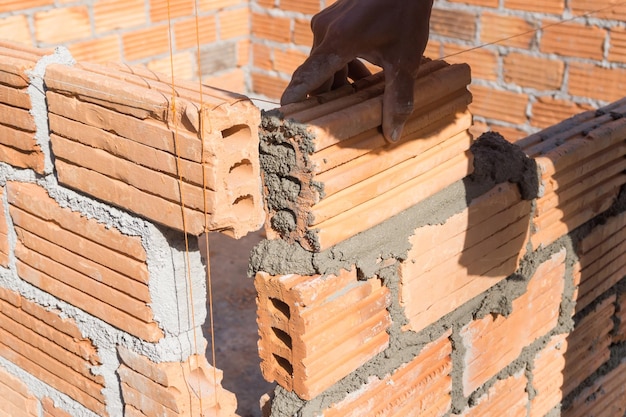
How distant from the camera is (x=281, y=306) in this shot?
1.90m

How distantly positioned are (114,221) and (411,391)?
0.99 metres

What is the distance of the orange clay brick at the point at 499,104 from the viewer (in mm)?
5191

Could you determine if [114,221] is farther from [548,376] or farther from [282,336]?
[548,376]

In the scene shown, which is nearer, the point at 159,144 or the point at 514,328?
the point at 159,144

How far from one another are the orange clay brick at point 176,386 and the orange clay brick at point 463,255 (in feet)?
1.84

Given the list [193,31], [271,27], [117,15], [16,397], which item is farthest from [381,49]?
[271,27]

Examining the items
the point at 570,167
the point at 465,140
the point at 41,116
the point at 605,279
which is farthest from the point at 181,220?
the point at 605,279

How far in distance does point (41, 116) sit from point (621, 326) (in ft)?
7.73

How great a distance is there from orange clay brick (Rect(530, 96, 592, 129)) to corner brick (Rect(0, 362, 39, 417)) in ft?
12.1

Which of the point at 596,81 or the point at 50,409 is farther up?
the point at 596,81

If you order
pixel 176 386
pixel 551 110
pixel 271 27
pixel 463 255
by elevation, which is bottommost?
pixel 551 110

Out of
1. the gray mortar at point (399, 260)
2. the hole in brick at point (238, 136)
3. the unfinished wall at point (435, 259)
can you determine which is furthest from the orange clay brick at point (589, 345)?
the hole in brick at point (238, 136)

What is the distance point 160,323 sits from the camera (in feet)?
6.56

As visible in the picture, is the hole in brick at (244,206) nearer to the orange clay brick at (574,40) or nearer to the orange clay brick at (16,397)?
the orange clay brick at (16,397)
